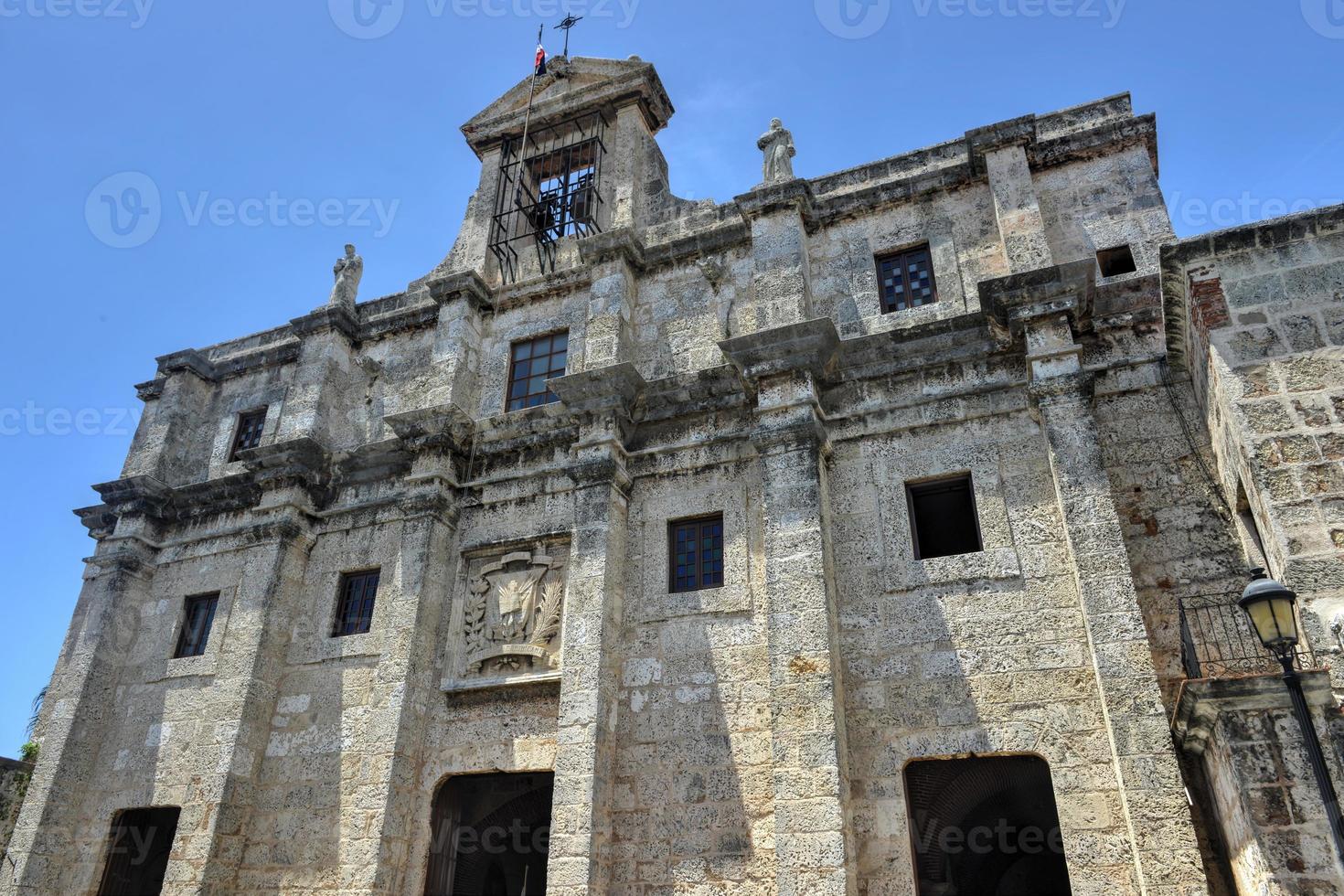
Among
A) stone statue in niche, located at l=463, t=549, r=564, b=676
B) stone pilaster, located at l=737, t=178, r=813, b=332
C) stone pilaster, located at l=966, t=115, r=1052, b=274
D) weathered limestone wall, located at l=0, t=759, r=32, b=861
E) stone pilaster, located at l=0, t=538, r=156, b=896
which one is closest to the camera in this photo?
stone pilaster, located at l=966, t=115, r=1052, b=274

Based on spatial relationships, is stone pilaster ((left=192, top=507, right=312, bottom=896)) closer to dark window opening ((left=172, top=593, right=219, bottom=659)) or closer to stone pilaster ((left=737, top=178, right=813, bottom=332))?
dark window opening ((left=172, top=593, right=219, bottom=659))

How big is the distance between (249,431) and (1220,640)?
15.4 meters

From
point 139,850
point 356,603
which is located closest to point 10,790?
point 139,850

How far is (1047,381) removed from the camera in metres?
10.4

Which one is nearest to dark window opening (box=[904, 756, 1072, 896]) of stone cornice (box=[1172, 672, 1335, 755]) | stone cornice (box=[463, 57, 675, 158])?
stone cornice (box=[1172, 672, 1335, 755])

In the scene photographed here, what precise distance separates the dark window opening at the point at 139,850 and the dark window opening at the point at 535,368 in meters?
7.92

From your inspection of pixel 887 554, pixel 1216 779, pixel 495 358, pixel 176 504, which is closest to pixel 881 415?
pixel 887 554

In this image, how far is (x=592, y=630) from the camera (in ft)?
36.6

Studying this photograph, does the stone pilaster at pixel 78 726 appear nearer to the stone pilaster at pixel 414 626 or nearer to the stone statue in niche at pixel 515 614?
the stone pilaster at pixel 414 626

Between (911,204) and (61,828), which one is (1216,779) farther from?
(61,828)

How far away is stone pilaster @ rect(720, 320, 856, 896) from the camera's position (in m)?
9.05

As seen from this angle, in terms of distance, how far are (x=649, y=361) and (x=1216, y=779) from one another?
8.72 meters

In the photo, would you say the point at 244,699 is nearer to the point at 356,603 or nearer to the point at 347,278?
the point at 356,603

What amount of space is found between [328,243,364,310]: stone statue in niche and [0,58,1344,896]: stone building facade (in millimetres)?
121
